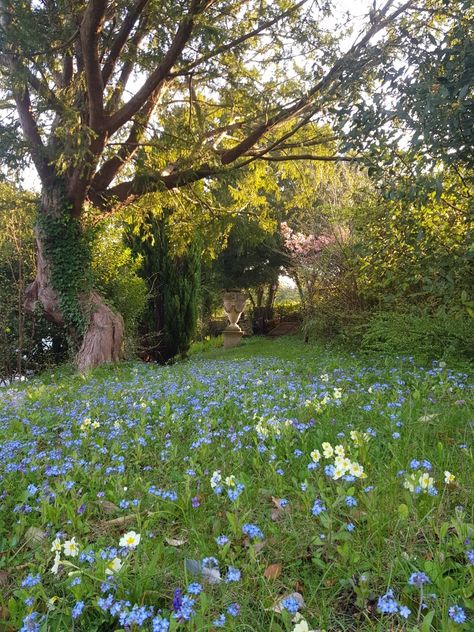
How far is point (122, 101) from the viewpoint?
9.98m

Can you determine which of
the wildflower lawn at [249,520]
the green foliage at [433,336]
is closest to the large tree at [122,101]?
the green foliage at [433,336]

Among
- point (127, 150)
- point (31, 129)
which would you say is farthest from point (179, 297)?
point (31, 129)

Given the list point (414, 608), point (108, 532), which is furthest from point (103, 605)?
A: point (414, 608)

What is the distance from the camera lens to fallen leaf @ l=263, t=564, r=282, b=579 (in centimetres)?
151

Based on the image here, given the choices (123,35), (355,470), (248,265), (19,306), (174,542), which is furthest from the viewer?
(248,265)

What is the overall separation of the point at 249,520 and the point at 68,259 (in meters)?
8.57

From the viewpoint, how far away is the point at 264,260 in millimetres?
20797

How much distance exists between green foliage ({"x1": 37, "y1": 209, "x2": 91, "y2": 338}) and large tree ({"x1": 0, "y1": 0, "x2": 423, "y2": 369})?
2cm

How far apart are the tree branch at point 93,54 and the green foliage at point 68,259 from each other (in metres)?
2.29

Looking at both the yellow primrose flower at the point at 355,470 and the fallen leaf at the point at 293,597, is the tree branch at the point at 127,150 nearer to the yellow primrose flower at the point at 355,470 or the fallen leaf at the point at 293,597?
the yellow primrose flower at the point at 355,470

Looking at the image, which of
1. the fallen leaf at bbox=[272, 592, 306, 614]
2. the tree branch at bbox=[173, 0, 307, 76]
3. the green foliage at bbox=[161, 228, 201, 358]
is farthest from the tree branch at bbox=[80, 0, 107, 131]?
the fallen leaf at bbox=[272, 592, 306, 614]

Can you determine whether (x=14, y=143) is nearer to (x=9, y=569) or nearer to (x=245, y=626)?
(x=9, y=569)

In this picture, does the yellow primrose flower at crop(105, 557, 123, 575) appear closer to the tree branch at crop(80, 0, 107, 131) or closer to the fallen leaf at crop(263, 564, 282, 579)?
the fallen leaf at crop(263, 564, 282, 579)

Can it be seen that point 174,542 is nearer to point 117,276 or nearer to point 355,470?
point 355,470
